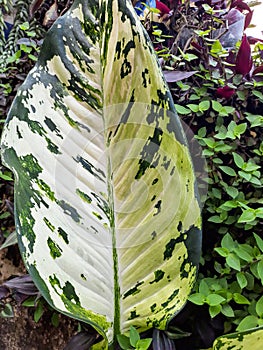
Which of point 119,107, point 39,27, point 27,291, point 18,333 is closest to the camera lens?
point 119,107

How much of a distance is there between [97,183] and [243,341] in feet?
0.82

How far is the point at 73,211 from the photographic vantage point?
465mm

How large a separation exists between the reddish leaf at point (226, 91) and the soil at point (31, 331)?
48 centimetres

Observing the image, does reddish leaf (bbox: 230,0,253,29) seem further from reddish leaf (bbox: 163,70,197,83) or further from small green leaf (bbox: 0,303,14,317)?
small green leaf (bbox: 0,303,14,317)

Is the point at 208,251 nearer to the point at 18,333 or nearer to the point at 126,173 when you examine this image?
the point at 126,173

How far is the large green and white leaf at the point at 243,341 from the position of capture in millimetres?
403

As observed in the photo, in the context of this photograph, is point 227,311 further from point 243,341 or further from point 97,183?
point 97,183

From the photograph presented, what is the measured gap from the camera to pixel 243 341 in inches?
16.2

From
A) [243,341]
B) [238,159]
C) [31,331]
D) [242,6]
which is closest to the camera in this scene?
[243,341]

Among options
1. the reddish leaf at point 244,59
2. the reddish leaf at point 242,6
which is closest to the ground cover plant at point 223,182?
the reddish leaf at point 244,59

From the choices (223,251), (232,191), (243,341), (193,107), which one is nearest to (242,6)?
(193,107)

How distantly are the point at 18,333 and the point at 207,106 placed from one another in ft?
1.82

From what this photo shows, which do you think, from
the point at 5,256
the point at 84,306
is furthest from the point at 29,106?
the point at 5,256

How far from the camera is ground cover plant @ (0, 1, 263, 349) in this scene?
0.50 meters
